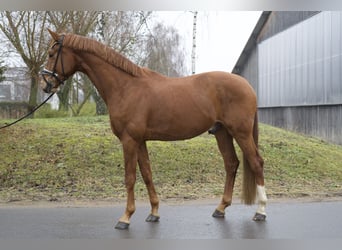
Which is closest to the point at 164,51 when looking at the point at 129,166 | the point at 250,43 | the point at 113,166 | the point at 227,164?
the point at 250,43

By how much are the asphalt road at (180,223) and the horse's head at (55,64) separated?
1629mm

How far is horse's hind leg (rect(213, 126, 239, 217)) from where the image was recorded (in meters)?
5.22

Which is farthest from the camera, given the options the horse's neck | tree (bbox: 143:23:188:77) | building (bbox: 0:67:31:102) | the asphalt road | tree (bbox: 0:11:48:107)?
building (bbox: 0:67:31:102)

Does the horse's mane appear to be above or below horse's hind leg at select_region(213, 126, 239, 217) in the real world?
above

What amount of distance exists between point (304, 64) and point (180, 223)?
8337mm

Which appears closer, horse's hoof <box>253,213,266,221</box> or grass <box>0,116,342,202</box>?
horse's hoof <box>253,213,266,221</box>

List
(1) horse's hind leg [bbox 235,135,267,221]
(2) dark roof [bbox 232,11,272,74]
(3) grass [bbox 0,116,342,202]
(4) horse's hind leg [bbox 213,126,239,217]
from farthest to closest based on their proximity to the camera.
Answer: (2) dark roof [bbox 232,11,272,74], (3) grass [bbox 0,116,342,202], (4) horse's hind leg [bbox 213,126,239,217], (1) horse's hind leg [bbox 235,135,267,221]

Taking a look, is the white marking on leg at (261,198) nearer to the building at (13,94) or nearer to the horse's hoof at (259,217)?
the horse's hoof at (259,217)

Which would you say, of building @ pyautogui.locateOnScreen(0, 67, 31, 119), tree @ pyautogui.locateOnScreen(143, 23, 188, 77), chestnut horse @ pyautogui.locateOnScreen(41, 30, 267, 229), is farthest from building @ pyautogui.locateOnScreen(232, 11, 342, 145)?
chestnut horse @ pyautogui.locateOnScreen(41, 30, 267, 229)

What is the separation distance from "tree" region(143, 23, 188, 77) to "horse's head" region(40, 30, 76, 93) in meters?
5.65

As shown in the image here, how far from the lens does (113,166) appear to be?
7953 millimetres

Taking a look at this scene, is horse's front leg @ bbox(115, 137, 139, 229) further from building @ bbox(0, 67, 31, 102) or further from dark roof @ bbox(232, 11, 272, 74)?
building @ bbox(0, 67, 31, 102)

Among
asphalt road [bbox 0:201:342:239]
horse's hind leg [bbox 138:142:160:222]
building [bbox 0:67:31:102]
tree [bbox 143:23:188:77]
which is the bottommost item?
asphalt road [bbox 0:201:342:239]

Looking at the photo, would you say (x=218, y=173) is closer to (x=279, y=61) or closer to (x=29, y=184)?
(x=29, y=184)
